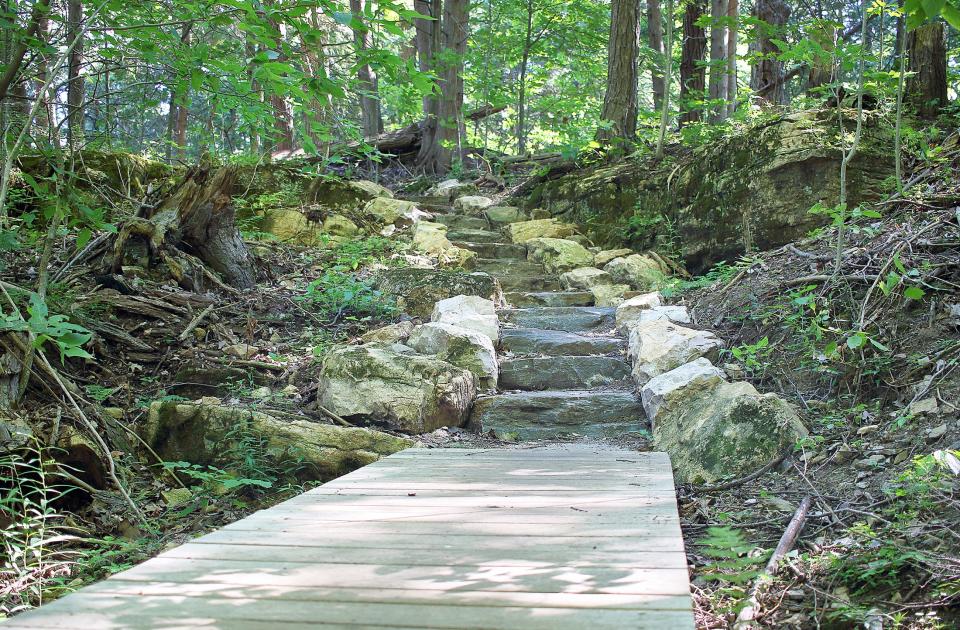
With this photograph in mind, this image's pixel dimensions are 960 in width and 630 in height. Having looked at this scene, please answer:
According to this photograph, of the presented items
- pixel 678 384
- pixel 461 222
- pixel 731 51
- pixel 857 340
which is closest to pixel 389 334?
pixel 678 384

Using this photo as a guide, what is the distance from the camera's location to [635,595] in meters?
1.70

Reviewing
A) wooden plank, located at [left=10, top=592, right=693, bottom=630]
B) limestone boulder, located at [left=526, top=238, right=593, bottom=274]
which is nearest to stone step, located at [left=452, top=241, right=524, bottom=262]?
limestone boulder, located at [left=526, top=238, right=593, bottom=274]

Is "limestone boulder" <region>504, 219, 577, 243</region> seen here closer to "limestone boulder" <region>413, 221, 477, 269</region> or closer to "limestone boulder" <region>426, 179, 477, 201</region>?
"limestone boulder" <region>413, 221, 477, 269</region>

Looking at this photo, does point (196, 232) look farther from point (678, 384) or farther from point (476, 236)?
point (678, 384)

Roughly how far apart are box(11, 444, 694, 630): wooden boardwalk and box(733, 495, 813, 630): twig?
350mm

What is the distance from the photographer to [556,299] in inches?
312

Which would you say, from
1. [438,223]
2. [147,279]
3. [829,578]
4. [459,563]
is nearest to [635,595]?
[459,563]

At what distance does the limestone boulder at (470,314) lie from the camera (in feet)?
20.7

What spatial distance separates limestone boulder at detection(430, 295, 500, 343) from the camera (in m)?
6.31

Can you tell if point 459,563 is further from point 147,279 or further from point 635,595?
point 147,279

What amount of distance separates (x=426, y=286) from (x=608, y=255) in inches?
108

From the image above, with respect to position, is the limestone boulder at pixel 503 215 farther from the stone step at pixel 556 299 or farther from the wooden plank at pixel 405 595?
the wooden plank at pixel 405 595

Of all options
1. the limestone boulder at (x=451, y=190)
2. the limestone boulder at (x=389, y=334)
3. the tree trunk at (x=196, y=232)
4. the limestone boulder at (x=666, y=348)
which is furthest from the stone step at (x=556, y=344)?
the limestone boulder at (x=451, y=190)

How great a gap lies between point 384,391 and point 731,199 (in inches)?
185
